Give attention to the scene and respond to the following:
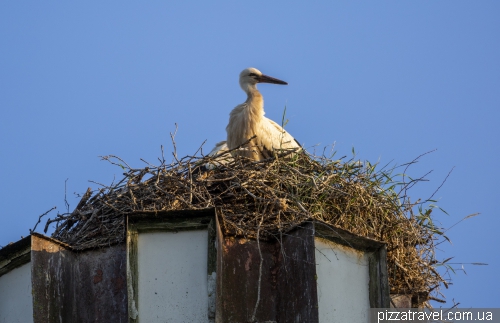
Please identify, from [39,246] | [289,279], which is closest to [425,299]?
[289,279]

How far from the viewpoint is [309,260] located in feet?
20.9

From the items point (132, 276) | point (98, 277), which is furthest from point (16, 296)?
point (132, 276)

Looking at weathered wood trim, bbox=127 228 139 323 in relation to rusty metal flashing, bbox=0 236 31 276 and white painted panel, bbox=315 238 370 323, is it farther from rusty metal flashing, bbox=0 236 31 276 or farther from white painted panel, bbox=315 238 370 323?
white painted panel, bbox=315 238 370 323

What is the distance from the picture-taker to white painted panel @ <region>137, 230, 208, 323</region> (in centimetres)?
614

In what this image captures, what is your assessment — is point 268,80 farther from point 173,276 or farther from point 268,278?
point 173,276

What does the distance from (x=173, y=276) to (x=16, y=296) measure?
1325mm

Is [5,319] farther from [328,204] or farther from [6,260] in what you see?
[328,204]

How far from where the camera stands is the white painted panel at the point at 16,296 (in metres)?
6.50

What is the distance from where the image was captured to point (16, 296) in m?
6.64

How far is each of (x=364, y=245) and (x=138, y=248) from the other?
6.01ft

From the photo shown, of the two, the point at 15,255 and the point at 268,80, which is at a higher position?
the point at 268,80

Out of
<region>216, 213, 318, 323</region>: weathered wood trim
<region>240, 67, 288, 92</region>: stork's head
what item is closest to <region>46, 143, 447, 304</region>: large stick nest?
<region>216, 213, 318, 323</region>: weathered wood trim

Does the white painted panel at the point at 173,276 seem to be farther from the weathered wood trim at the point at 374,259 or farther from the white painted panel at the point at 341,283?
the weathered wood trim at the point at 374,259

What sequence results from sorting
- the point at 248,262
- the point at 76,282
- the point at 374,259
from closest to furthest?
the point at 248,262
the point at 76,282
the point at 374,259
